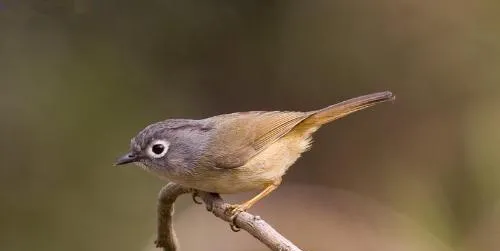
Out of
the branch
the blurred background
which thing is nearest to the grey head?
the branch

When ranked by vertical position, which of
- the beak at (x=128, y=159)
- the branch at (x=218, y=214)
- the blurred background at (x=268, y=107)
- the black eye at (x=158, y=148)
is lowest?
the branch at (x=218, y=214)

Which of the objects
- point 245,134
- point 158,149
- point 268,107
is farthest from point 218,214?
point 268,107

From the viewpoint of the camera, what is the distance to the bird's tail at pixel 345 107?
11.7 feet

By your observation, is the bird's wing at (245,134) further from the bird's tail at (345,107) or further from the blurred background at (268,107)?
the blurred background at (268,107)

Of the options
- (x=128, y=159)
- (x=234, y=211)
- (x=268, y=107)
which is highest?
(x=268, y=107)

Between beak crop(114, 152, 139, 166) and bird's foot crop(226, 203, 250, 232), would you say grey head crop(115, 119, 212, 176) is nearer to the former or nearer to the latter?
beak crop(114, 152, 139, 166)

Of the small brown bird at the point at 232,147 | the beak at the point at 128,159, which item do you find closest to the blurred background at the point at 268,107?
the small brown bird at the point at 232,147

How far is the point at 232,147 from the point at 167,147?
1.25 ft

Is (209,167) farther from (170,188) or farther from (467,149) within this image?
(467,149)

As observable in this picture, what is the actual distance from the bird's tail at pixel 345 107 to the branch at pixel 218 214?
715 millimetres

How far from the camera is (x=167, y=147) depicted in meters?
3.38

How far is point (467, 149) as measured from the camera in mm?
5531

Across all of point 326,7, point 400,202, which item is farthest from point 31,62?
point 400,202

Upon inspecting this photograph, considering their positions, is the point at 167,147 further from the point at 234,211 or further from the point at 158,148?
the point at 234,211
